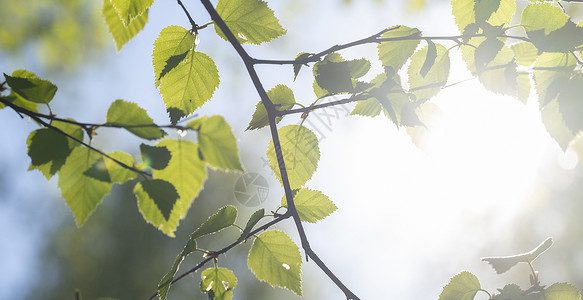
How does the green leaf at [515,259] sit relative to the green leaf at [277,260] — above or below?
below

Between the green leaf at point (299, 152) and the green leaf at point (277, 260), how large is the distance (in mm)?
136

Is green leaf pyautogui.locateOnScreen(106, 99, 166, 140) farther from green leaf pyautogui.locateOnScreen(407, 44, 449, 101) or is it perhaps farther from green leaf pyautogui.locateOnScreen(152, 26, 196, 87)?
green leaf pyautogui.locateOnScreen(407, 44, 449, 101)

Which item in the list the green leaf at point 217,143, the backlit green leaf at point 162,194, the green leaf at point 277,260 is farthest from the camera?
the green leaf at point 277,260

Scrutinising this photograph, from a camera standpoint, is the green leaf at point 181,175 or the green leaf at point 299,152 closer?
the green leaf at point 181,175

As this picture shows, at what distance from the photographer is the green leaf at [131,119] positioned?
0.62 m

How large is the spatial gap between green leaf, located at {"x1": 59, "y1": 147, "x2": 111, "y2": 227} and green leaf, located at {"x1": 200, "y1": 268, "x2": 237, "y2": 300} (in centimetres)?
33

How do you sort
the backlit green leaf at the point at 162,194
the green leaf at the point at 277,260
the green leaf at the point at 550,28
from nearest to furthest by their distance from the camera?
the backlit green leaf at the point at 162,194 < the green leaf at the point at 550,28 < the green leaf at the point at 277,260

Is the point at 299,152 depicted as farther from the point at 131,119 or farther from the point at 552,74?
the point at 552,74

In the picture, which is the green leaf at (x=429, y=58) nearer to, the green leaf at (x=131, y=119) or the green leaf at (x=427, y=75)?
the green leaf at (x=427, y=75)

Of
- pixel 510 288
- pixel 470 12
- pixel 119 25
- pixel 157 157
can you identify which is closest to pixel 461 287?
pixel 510 288

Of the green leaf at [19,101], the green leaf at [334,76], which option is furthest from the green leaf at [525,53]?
the green leaf at [19,101]

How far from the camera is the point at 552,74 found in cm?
79

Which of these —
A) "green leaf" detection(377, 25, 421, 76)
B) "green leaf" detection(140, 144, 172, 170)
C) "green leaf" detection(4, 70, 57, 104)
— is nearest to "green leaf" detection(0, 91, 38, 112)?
"green leaf" detection(4, 70, 57, 104)

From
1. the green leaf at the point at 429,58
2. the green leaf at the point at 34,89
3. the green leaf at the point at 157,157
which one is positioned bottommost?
the green leaf at the point at 157,157
